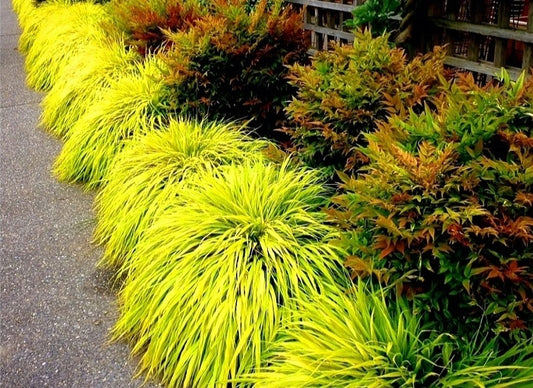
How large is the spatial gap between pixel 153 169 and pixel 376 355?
199 centimetres

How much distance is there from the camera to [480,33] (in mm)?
3322

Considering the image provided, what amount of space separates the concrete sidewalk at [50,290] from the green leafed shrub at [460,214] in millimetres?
1236

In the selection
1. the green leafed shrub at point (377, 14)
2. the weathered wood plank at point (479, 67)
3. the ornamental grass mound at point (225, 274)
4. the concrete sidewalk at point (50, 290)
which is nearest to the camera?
the ornamental grass mound at point (225, 274)

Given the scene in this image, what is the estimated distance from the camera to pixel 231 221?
2.75 m

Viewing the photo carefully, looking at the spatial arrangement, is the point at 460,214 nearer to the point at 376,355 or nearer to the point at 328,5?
the point at 376,355

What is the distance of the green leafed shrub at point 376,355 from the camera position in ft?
6.00

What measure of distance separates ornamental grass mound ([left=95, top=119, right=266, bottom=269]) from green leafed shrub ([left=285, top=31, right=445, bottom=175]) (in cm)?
55

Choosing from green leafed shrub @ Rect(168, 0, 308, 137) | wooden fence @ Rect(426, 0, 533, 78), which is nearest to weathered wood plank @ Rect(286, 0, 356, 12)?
green leafed shrub @ Rect(168, 0, 308, 137)

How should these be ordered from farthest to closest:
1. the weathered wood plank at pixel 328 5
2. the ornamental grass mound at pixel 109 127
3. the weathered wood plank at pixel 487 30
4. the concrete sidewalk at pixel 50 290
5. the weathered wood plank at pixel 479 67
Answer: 1. the weathered wood plank at pixel 328 5
2. the ornamental grass mound at pixel 109 127
3. the weathered wood plank at pixel 479 67
4. the weathered wood plank at pixel 487 30
5. the concrete sidewalk at pixel 50 290

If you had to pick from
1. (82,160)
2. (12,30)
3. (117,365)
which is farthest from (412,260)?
(12,30)

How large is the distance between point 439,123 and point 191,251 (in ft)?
4.23

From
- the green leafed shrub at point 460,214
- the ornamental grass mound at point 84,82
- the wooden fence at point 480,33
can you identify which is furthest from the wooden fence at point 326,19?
the green leafed shrub at point 460,214

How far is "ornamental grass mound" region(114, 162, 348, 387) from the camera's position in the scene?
2.22m

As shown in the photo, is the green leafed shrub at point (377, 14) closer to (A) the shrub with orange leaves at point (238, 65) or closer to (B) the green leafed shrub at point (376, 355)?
(A) the shrub with orange leaves at point (238, 65)
